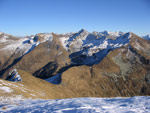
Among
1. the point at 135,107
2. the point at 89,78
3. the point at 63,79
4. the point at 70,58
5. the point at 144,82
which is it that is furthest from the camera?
the point at 70,58

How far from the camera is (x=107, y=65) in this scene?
113 m

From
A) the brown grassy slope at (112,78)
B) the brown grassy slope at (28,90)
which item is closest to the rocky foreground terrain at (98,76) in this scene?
the brown grassy slope at (112,78)

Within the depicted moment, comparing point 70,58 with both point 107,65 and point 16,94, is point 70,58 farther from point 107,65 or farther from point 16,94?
point 16,94

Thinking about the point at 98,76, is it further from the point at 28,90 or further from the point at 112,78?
the point at 28,90

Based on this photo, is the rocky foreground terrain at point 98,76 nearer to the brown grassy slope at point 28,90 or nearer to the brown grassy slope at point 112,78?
the brown grassy slope at point 112,78

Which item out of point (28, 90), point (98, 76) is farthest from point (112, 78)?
point (28, 90)

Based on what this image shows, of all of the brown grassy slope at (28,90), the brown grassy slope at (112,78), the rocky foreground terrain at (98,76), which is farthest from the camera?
the brown grassy slope at (112,78)

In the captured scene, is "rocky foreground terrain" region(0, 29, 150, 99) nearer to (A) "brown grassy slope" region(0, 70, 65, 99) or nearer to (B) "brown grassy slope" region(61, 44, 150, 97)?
(B) "brown grassy slope" region(61, 44, 150, 97)

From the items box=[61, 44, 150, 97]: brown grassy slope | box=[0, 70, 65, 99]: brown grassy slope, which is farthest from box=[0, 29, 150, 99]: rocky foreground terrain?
box=[0, 70, 65, 99]: brown grassy slope

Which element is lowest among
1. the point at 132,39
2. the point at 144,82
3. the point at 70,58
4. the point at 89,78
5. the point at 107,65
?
the point at 144,82

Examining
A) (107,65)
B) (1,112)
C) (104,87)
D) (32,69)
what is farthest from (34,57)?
(1,112)

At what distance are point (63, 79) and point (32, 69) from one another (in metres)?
112

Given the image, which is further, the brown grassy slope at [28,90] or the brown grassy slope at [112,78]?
the brown grassy slope at [112,78]

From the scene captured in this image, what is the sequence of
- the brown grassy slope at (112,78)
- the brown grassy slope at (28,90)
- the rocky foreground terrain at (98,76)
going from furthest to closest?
1. the brown grassy slope at (112,78)
2. the rocky foreground terrain at (98,76)
3. the brown grassy slope at (28,90)
